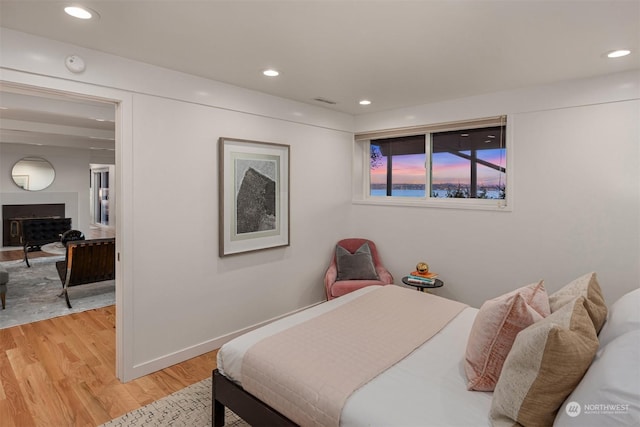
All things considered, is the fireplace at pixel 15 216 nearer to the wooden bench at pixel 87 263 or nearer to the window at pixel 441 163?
the wooden bench at pixel 87 263

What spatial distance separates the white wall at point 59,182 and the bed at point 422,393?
8.48 meters

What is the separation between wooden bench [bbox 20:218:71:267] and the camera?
25.6 feet

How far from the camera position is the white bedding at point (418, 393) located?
1422 millimetres

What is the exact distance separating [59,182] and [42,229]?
3.81 feet

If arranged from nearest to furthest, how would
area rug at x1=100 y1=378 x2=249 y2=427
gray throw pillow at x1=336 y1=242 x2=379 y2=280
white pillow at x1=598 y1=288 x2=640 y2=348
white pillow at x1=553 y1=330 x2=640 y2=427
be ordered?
white pillow at x1=553 y1=330 x2=640 y2=427, white pillow at x1=598 y1=288 x2=640 y2=348, area rug at x1=100 y1=378 x2=249 y2=427, gray throw pillow at x1=336 y1=242 x2=379 y2=280

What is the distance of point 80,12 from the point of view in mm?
1913

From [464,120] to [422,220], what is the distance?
1.15 meters

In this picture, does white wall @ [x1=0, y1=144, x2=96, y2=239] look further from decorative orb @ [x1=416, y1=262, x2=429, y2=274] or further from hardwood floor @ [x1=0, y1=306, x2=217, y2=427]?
decorative orb @ [x1=416, y1=262, x2=429, y2=274]

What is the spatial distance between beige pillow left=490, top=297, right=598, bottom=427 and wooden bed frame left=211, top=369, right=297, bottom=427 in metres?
0.96

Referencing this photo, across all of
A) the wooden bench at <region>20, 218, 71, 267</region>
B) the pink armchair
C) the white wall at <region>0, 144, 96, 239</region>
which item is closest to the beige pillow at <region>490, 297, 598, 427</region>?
the pink armchair

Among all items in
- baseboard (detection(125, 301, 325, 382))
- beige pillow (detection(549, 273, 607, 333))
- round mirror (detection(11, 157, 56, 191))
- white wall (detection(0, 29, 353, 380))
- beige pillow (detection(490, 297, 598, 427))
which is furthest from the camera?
round mirror (detection(11, 157, 56, 191))

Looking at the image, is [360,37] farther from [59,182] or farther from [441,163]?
[59,182]

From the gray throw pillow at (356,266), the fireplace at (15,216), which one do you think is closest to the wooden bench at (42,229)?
the fireplace at (15,216)

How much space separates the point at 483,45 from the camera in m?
2.30
